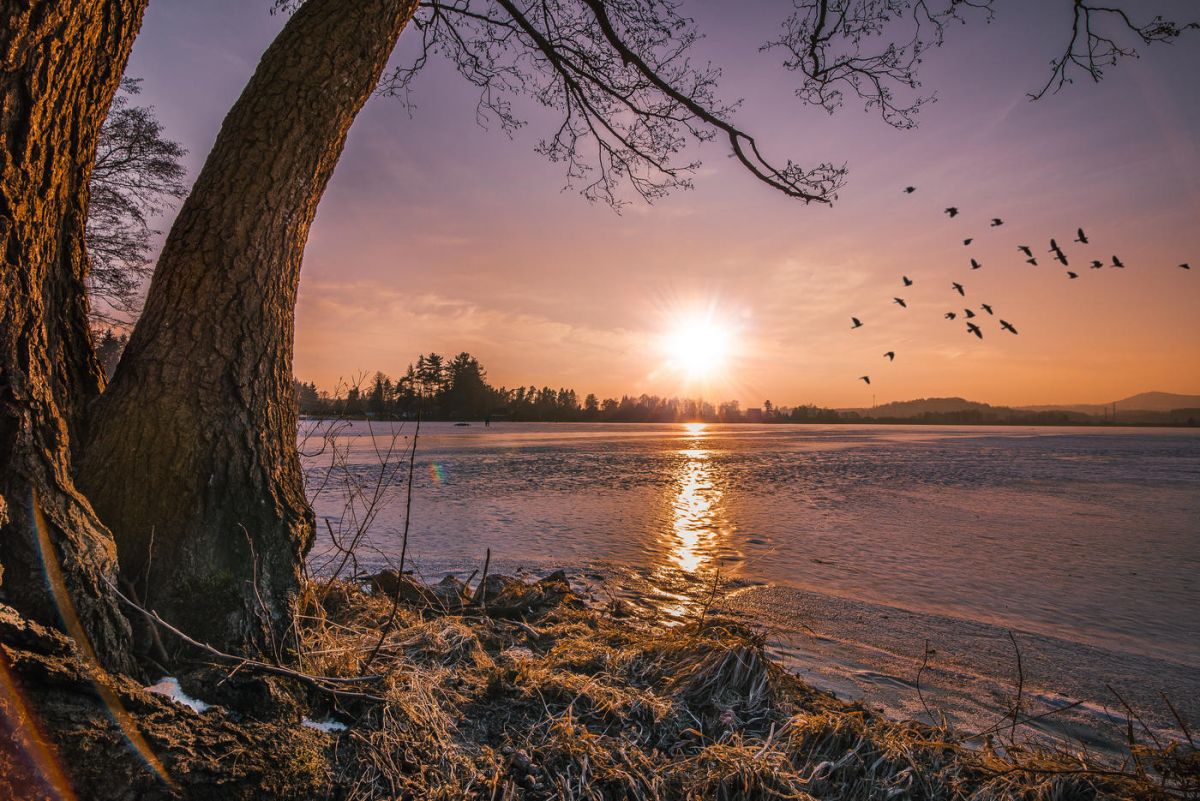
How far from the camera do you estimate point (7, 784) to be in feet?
3.51

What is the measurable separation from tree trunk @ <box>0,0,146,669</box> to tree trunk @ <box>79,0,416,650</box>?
266 mm

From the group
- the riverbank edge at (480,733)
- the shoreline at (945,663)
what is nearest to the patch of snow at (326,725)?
the riverbank edge at (480,733)

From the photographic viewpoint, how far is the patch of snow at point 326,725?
1838mm

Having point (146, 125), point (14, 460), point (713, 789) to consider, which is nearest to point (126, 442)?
point (14, 460)

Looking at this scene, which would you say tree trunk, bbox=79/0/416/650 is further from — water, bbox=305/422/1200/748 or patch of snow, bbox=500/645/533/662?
patch of snow, bbox=500/645/533/662

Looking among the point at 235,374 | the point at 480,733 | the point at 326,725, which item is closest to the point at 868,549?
the point at 480,733

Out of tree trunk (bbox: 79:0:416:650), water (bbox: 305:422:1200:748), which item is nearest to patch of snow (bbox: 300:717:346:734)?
tree trunk (bbox: 79:0:416:650)

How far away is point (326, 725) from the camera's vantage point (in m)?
1.89

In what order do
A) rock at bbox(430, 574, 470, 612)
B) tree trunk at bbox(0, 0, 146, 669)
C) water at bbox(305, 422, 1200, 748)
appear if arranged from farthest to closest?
water at bbox(305, 422, 1200, 748) → rock at bbox(430, 574, 470, 612) → tree trunk at bbox(0, 0, 146, 669)

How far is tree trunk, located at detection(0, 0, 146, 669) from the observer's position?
1.55 meters

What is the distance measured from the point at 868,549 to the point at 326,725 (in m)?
6.78

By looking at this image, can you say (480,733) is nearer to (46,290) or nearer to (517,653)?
(517,653)

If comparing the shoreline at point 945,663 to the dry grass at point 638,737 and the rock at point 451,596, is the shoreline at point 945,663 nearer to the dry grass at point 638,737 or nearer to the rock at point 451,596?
the dry grass at point 638,737

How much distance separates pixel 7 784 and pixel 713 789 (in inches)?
71.0
